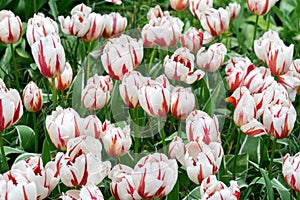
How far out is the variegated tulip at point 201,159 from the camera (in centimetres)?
168

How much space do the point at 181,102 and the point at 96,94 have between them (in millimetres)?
260

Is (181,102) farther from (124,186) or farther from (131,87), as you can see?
(124,186)

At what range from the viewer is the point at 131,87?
185 centimetres

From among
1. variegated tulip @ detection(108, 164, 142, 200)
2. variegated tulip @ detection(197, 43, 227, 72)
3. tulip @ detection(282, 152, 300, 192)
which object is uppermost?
variegated tulip @ detection(197, 43, 227, 72)

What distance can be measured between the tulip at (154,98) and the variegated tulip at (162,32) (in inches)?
19.0

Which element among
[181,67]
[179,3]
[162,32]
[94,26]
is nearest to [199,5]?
[179,3]

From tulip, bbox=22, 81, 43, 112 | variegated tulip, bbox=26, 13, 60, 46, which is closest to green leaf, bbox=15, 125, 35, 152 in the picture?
tulip, bbox=22, 81, 43, 112

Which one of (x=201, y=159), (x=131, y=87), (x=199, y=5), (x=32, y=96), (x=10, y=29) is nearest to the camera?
(x=201, y=159)

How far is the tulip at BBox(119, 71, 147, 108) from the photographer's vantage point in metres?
1.85

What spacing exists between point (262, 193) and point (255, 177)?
0.06 meters

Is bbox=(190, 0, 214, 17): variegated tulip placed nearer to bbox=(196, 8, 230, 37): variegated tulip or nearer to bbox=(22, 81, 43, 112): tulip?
bbox=(196, 8, 230, 37): variegated tulip

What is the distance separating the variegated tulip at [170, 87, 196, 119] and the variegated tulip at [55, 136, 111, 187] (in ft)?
0.97

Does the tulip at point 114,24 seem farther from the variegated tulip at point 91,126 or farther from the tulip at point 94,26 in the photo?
the variegated tulip at point 91,126

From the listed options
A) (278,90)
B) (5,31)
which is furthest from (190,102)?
(5,31)
